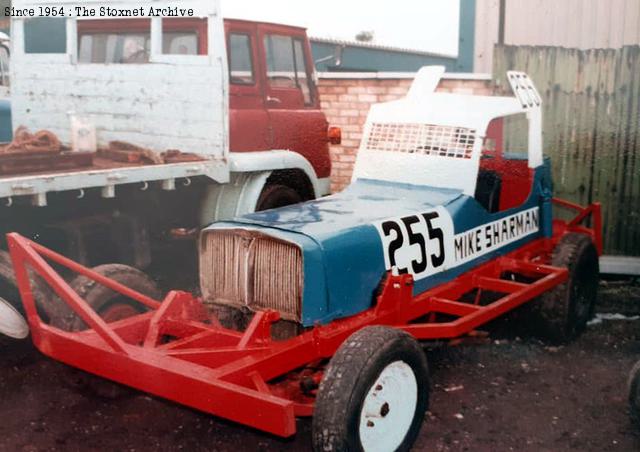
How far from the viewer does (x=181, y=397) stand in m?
3.12

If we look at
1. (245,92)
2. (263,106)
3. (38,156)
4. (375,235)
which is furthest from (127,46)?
(375,235)

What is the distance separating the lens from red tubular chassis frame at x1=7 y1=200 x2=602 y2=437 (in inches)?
119

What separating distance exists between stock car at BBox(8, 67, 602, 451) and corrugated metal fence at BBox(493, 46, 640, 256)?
6.42ft

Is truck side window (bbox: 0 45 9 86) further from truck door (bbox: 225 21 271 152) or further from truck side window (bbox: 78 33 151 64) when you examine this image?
truck door (bbox: 225 21 271 152)

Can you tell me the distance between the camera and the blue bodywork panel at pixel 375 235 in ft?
12.0

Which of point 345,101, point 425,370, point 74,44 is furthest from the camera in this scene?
point 345,101

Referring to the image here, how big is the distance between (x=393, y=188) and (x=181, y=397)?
7.55ft

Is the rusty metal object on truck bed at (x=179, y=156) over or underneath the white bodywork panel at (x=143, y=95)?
underneath

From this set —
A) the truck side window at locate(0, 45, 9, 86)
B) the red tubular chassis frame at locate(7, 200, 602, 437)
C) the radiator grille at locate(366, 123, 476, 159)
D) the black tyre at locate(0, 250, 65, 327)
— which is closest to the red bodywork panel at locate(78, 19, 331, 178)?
the truck side window at locate(0, 45, 9, 86)

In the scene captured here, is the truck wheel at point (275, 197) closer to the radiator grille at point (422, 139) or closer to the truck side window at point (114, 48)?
the radiator grille at point (422, 139)

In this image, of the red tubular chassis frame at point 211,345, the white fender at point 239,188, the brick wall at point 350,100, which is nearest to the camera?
the red tubular chassis frame at point 211,345

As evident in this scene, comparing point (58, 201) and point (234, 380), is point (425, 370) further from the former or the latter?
point (58, 201)

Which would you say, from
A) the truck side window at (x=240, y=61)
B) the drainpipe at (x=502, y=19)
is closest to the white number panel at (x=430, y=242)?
the truck side window at (x=240, y=61)

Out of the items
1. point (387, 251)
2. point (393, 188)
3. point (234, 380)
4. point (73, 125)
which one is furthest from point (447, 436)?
point (73, 125)
